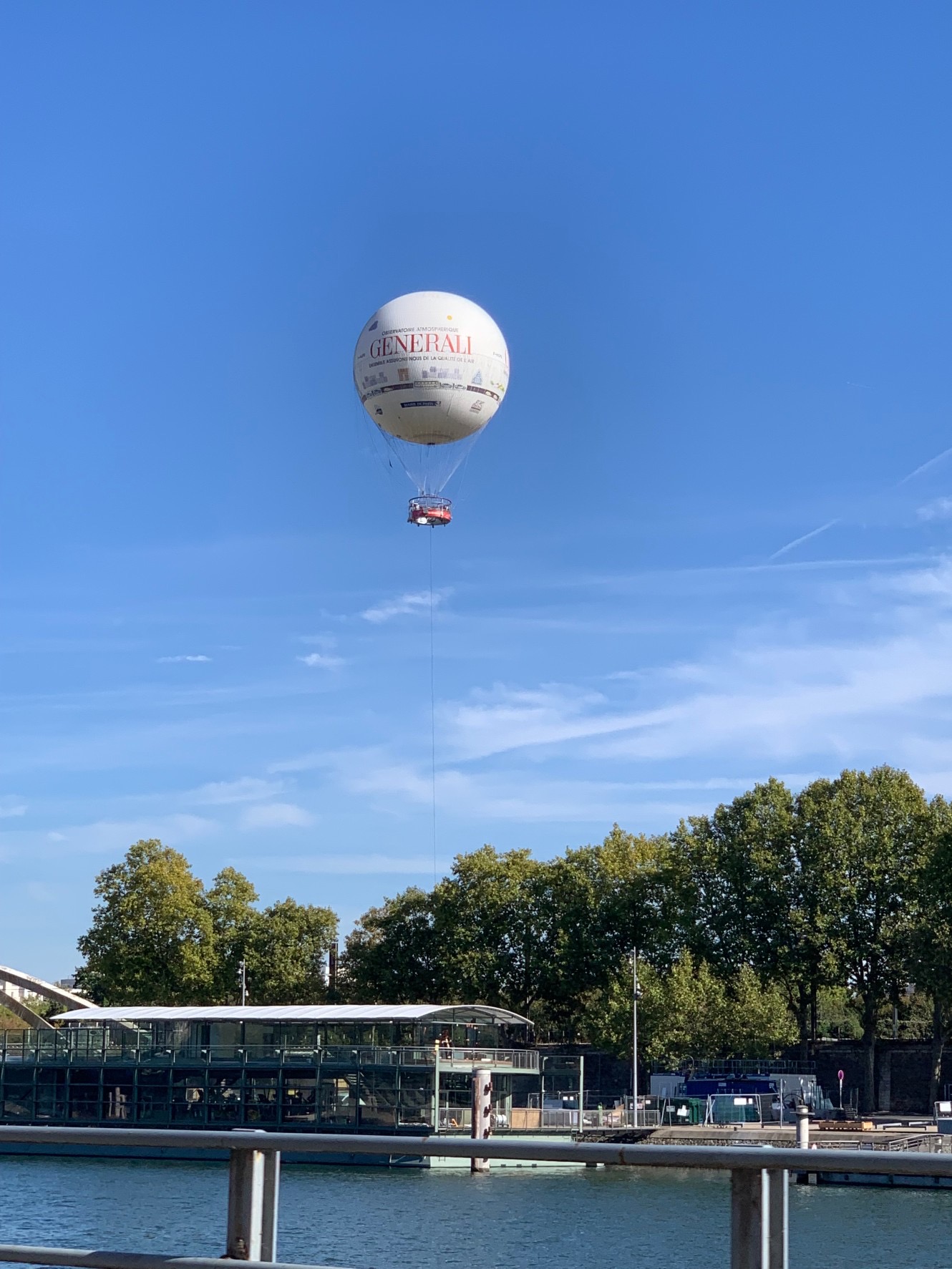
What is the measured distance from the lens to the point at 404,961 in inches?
4161

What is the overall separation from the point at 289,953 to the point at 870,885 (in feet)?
134

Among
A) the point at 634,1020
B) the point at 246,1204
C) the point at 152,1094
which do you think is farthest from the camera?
the point at 634,1020

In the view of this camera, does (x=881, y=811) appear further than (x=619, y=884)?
No

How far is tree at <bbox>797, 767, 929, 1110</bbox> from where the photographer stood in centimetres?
9006

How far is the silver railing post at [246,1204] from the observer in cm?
514

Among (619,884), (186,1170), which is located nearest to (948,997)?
(619,884)

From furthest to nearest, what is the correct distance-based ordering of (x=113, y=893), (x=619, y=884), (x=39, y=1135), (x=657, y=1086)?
(x=113, y=893) → (x=619, y=884) → (x=657, y=1086) → (x=39, y=1135)

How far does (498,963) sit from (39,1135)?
98.3 metres

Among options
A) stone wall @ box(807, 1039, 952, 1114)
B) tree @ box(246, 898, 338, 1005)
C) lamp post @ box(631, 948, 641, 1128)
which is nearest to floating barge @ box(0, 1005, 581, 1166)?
lamp post @ box(631, 948, 641, 1128)

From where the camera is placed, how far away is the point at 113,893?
110750 millimetres

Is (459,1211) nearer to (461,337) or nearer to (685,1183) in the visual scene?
(685,1183)

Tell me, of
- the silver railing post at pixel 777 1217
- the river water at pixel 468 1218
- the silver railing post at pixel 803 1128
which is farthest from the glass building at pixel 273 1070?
the silver railing post at pixel 777 1217

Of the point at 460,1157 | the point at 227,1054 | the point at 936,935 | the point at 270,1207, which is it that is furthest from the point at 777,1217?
the point at 936,935

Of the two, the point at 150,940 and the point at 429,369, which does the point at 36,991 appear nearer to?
the point at 150,940
